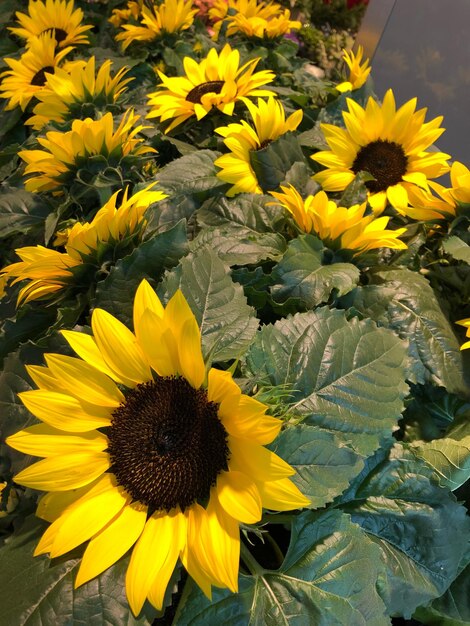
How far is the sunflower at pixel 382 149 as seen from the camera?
30.0 inches

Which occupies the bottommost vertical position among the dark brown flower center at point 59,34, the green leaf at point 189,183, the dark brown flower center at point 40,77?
the dark brown flower center at point 40,77

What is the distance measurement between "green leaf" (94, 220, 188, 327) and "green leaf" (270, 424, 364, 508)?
0.20 metres

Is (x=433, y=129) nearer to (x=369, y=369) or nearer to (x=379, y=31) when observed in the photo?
(x=369, y=369)

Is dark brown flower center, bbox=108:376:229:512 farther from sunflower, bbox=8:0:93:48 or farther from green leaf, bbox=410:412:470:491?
sunflower, bbox=8:0:93:48

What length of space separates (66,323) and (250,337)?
0.66 ft

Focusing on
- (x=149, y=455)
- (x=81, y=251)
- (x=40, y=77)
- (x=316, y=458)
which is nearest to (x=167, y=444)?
(x=149, y=455)

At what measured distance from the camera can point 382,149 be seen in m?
0.79

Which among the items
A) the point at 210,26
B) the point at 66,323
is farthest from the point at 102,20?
the point at 66,323

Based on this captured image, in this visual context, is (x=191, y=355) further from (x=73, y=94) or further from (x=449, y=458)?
(x=73, y=94)

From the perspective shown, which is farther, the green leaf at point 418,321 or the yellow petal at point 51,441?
the green leaf at point 418,321

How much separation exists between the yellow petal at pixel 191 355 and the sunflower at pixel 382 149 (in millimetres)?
426

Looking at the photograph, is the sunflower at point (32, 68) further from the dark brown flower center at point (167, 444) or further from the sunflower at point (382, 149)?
the dark brown flower center at point (167, 444)

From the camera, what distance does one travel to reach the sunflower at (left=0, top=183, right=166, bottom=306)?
59cm

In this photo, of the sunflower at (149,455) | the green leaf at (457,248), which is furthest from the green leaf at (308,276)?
the sunflower at (149,455)
